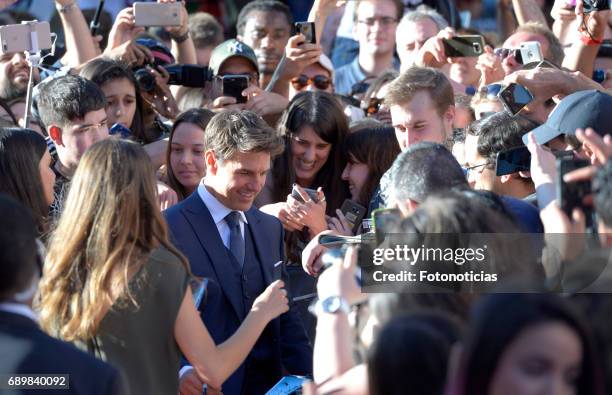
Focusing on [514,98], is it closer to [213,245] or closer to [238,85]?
[213,245]

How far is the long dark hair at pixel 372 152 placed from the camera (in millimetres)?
5656

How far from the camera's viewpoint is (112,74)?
617cm

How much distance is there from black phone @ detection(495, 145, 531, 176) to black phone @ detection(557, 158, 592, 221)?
56.4 inches

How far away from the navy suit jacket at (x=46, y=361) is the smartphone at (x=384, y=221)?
90 cm

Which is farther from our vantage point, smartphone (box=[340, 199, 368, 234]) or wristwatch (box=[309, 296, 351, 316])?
smartphone (box=[340, 199, 368, 234])

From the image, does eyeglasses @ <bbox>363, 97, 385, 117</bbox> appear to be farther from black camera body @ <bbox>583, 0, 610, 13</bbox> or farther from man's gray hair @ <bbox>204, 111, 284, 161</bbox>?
man's gray hair @ <bbox>204, 111, 284, 161</bbox>

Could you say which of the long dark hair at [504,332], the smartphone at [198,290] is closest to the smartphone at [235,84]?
the smartphone at [198,290]

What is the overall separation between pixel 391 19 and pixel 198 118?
2.69 metres

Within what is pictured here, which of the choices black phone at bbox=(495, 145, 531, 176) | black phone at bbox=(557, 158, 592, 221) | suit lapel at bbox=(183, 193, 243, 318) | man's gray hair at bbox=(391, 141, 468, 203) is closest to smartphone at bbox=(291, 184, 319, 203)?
suit lapel at bbox=(183, 193, 243, 318)

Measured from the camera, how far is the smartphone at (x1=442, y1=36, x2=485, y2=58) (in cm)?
641

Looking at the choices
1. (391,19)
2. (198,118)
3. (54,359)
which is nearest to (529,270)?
(54,359)

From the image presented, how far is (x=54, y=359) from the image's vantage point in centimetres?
274

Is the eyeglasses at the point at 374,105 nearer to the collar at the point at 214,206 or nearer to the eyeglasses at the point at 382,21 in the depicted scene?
the eyeglasses at the point at 382,21

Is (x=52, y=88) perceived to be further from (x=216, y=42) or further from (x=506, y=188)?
(x=216, y=42)
